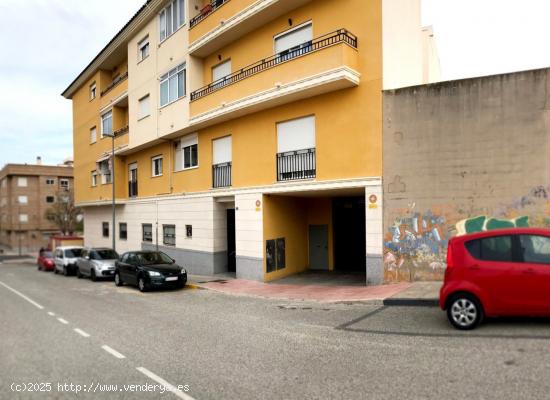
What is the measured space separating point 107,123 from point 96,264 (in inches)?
480

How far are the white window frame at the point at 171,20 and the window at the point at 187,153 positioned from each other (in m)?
5.14

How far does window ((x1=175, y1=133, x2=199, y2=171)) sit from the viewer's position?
1973 centimetres

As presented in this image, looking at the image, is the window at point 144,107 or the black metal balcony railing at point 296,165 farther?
the window at point 144,107

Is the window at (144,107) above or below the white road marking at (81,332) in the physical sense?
above

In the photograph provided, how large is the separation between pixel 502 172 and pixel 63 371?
10657 millimetres

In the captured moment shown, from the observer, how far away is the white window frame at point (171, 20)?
1983cm

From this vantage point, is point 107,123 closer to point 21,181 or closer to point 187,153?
point 187,153

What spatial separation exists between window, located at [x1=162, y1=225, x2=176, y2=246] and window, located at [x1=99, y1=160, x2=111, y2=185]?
8153 mm

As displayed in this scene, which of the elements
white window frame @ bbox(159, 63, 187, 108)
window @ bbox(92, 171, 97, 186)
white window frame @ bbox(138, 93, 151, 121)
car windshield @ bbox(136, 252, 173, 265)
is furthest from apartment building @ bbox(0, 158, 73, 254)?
car windshield @ bbox(136, 252, 173, 265)

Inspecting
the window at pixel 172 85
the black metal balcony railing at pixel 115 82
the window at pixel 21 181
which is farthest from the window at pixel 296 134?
the window at pixel 21 181

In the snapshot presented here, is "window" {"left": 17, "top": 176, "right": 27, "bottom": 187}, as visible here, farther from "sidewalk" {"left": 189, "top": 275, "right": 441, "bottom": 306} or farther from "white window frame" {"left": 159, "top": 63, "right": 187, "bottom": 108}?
"sidewalk" {"left": 189, "top": 275, "right": 441, "bottom": 306}

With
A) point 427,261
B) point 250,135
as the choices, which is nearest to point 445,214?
point 427,261

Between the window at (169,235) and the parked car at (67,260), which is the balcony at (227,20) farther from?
the parked car at (67,260)

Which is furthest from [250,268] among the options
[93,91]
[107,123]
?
[93,91]
